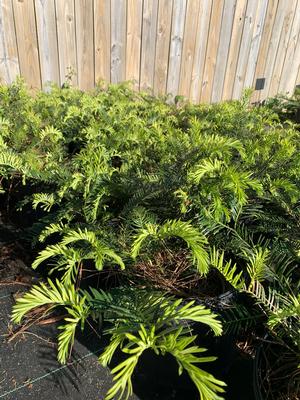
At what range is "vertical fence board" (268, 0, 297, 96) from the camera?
480 centimetres

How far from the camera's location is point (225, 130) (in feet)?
7.83

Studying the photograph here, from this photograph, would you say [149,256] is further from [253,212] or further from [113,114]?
[113,114]

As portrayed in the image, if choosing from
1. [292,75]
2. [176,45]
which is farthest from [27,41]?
[292,75]

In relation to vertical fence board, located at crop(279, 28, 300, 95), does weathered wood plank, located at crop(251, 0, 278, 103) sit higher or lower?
higher

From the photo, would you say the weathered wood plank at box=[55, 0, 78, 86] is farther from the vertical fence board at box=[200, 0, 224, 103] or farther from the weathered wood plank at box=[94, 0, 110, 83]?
the vertical fence board at box=[200, 0, 224, 103]

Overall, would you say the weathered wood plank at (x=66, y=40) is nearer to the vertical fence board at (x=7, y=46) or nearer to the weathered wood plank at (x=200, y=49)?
the vertical fence board at (x=7, y=46)

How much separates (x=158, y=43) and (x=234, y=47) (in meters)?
1.15

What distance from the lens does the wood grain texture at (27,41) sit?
2.94 meters

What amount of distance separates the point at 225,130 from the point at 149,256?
1.19 metres

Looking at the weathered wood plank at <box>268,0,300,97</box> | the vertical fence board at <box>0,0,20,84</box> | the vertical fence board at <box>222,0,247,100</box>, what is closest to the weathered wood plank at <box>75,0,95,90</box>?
the vertical fence board at <box>0,0,20,84</box>

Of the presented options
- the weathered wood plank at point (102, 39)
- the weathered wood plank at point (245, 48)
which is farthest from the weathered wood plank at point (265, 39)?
the weathered wood plank at point (102, 39)

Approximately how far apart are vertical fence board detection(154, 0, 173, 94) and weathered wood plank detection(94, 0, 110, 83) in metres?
0.59

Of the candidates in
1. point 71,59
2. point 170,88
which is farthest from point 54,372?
point 170,88

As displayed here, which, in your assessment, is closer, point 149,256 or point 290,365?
point 290,365
